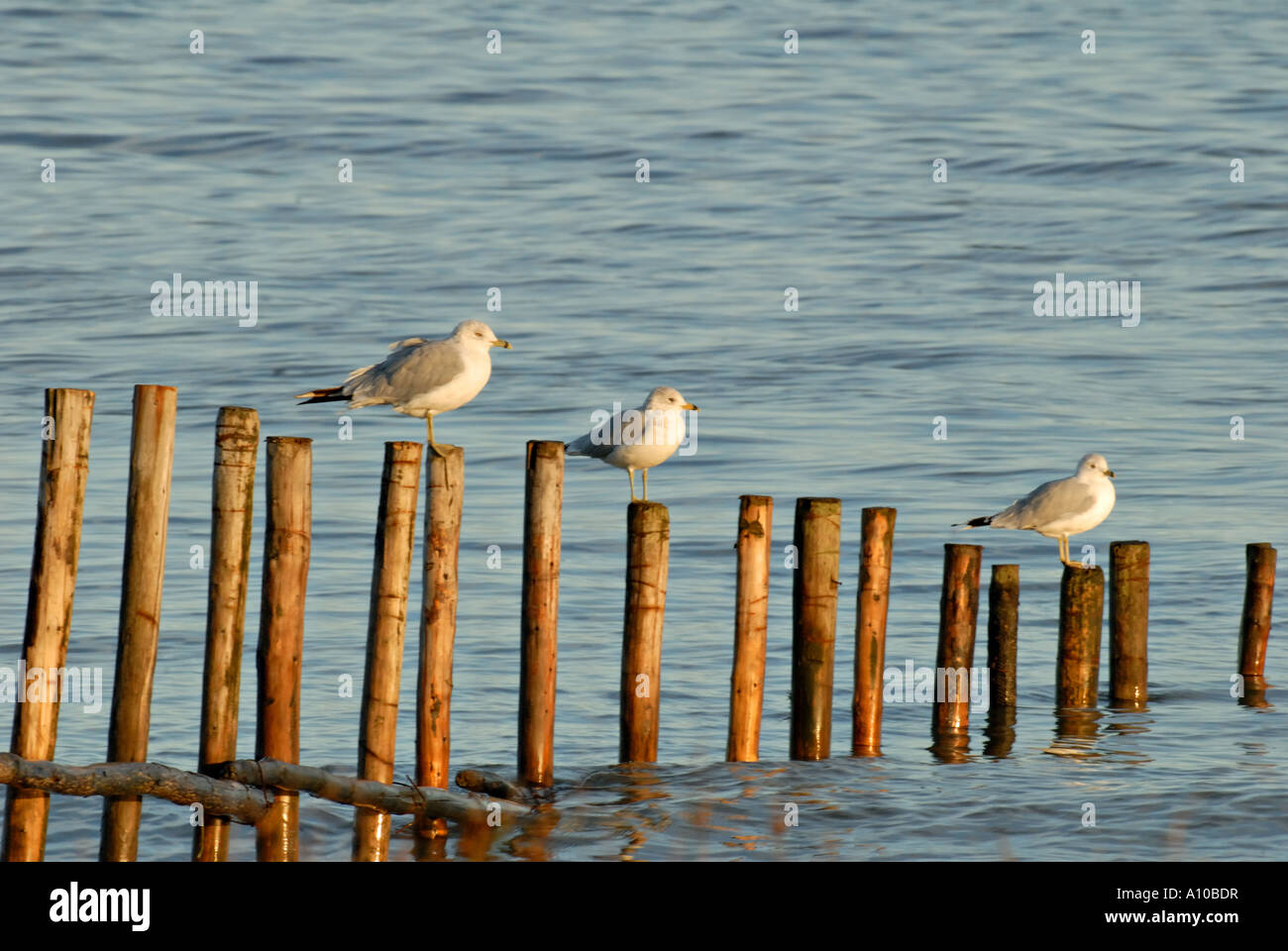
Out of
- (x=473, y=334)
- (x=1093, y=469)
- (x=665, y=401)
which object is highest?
(x=473, y=334)

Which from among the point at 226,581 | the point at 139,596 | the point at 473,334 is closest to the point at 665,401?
the point at 473,334

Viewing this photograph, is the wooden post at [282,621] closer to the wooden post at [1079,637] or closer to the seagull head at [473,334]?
the seagull head at [473,334]

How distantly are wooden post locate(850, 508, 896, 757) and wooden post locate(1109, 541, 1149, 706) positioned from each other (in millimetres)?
2115

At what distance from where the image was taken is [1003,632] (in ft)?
44.1

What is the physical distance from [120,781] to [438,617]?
2139 millimetres

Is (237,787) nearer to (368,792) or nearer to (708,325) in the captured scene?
(368,792)

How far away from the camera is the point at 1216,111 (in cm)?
5034

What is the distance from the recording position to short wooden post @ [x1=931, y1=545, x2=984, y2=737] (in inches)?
511

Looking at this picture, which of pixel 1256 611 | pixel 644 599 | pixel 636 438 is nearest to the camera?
pixel 644 599

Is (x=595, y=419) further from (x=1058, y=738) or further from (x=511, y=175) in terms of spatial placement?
(x=511, y=175)

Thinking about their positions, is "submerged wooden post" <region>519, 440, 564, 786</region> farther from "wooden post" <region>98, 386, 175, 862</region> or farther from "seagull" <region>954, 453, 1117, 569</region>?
"seagull" <region>954, 453, 1117, 569</region>

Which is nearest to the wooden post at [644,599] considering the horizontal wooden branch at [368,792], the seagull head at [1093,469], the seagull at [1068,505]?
the horizontal wooden branch at [368,792]

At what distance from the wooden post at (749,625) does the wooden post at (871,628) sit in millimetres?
818

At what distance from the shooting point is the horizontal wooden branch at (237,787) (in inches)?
364
